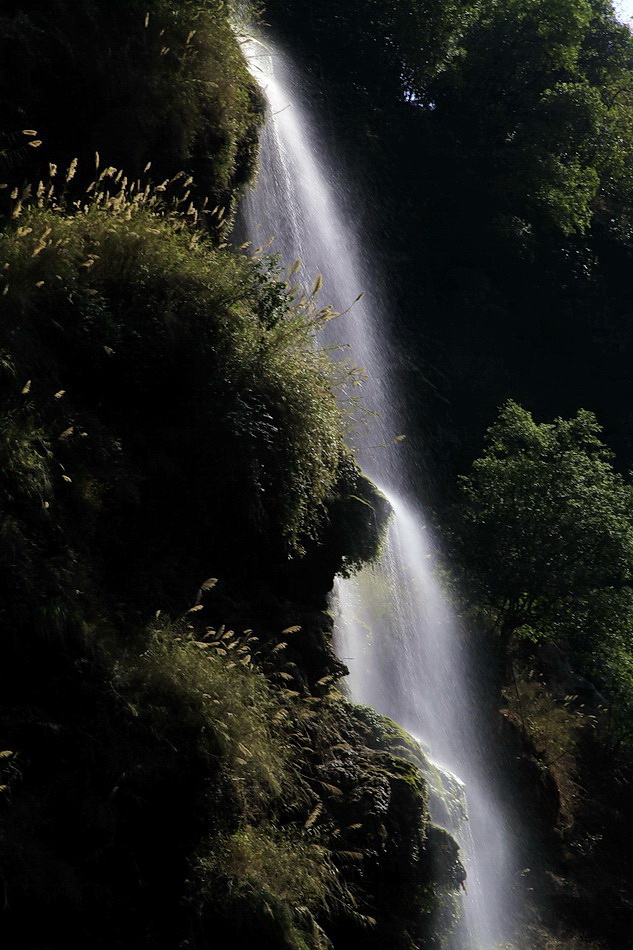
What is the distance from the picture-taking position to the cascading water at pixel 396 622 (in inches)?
409

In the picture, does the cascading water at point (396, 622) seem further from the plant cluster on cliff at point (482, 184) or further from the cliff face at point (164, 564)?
the plant cluster on cliff at point (482, 184)

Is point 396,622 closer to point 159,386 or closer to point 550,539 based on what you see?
point 550,539

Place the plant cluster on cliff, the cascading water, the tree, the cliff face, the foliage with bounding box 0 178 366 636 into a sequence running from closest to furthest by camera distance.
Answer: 1. the cliff face
2. the foliage with bounding box 0 178 366 636
3. the cascading water
4. the tree
5. the plant cluster on cliff

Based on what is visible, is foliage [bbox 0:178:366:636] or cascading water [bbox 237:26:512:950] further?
cascading water [bbox 237:26:512:950]

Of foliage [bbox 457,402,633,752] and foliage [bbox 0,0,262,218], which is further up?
foliage [bbox 0,0,262,218]

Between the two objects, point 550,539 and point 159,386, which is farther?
point 550,539

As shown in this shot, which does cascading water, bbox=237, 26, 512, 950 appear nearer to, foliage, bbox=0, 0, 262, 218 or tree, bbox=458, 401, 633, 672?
tree, bbox=458, 401, 633, 672

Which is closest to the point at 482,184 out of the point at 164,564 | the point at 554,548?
the point at 554,548

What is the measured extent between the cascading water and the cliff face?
2337mm

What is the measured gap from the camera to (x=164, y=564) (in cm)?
664

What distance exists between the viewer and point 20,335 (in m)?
6.15

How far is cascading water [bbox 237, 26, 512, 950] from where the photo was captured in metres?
10.4

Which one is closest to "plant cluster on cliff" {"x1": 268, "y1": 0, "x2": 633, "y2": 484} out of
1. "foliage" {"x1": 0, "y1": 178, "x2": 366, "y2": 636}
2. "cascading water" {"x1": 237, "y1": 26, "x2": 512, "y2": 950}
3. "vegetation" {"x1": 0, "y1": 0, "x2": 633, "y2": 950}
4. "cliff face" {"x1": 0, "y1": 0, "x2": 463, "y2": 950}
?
"cascading water" {"x1": 237, "y1": 26, "x2": 512, "y2": 950}

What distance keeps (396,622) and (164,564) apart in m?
5.33
